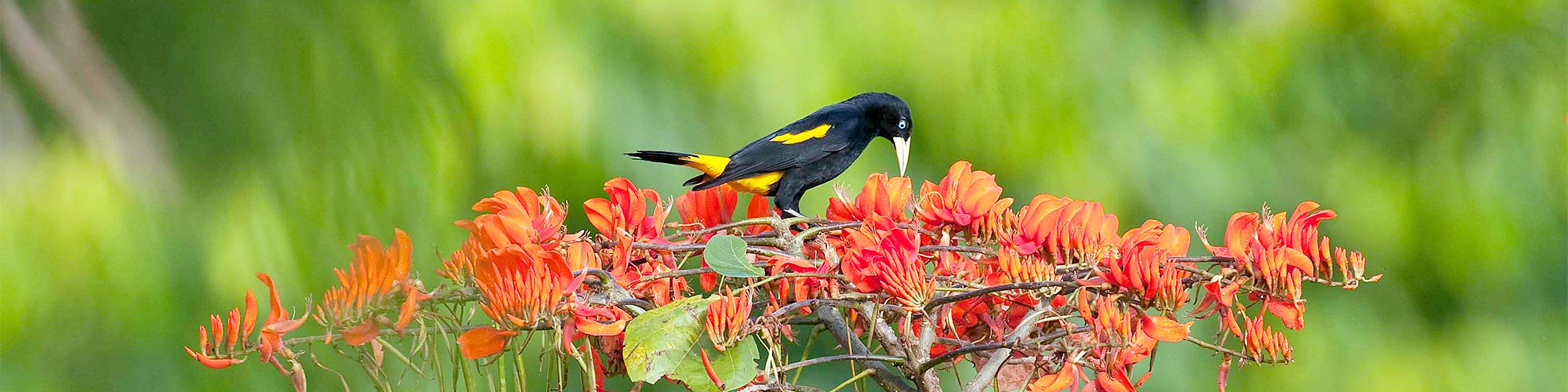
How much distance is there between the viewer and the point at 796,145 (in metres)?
1.18

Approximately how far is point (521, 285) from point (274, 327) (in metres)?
0.14

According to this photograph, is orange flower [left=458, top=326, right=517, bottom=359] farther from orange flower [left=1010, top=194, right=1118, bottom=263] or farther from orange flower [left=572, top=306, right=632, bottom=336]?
orange flower [left=1010, top=194, right=1118, bottom=263]

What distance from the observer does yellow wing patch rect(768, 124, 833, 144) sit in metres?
1.17

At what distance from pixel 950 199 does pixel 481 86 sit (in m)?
0.75

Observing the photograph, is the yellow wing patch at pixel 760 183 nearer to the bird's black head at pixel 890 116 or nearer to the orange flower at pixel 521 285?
the bird's black head at pixel 890 116

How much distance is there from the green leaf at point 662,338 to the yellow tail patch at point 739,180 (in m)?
0.47


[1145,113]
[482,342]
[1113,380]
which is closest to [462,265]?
[482,342]

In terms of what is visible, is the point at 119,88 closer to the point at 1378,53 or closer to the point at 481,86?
the point at 481,86

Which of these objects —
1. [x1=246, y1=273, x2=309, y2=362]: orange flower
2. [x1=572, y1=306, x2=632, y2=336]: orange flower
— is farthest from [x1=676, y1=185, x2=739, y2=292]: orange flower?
[x1=246, y1=273, x2=309, y2=362]: orange flower

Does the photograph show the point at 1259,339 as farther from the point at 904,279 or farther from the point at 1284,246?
the point at 904,279

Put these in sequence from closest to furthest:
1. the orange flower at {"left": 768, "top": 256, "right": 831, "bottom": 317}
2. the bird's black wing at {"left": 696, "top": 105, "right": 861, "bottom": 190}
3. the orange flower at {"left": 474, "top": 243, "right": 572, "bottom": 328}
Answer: the orange flower at {"left": 474, "top": 243, "right": 572, "bottom": 328}, the orange flower at {"left": 768, "top": 256, "right": 831, "bottom": 317}, the bird's black wing at {"left": 696, "top": 105, "right": 861, "bottom": 190}

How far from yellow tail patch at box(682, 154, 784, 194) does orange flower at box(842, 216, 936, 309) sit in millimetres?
470

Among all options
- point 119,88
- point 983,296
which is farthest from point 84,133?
point 983,296

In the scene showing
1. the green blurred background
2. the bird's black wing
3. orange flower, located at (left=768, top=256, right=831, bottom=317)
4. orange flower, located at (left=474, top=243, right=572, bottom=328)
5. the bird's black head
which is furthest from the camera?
the green blurred background
